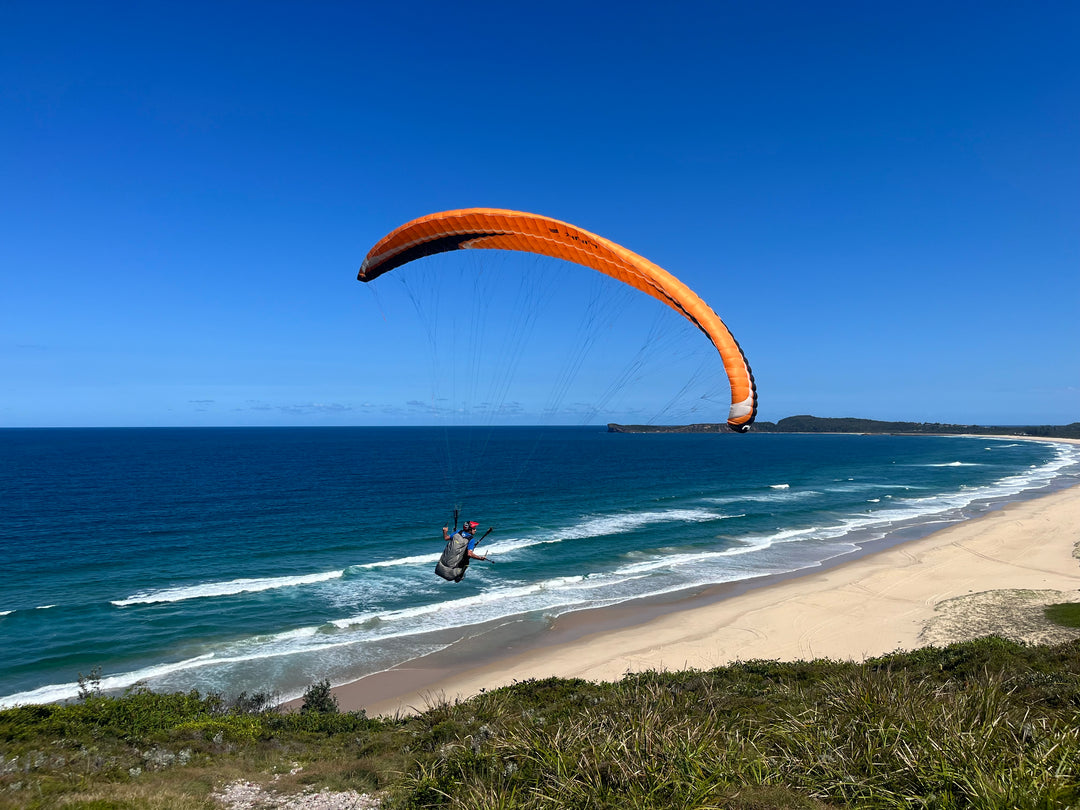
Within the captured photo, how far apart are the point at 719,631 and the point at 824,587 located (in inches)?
301

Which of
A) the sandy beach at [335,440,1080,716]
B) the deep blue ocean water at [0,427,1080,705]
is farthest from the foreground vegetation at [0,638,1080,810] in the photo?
the deep blue ocean water at [0,427,1080,705]

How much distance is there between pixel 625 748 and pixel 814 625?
17.3 metres

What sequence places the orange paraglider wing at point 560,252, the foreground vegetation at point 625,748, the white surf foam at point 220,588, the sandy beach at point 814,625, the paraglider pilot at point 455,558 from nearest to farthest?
the foreground vegetation at point 625,748
the orange paraglider wing at point 560,252
the paraglider pilot at point 455,558
the sandy beach at point 814,625
the white surf foam at point 220,588

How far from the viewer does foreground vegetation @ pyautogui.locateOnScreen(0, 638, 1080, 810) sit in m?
5.05

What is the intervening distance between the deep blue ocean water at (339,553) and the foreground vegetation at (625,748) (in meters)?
7.60

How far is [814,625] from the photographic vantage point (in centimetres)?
1977

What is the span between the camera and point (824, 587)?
24.1 metres

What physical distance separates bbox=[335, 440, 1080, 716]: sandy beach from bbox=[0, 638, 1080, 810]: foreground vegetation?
164 inches

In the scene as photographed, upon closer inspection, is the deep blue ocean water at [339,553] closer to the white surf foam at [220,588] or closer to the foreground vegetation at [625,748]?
the white surf foam at [220,588]

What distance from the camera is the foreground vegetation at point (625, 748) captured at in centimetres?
505

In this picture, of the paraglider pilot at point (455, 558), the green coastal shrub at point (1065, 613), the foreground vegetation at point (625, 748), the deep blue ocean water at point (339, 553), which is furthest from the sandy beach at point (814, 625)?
the foreground vegetation at point (625, 748)

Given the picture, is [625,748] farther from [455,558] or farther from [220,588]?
[220,588]

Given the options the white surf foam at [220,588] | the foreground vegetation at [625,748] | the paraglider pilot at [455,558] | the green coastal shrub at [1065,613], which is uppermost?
the paraglider pilot at [455,558]

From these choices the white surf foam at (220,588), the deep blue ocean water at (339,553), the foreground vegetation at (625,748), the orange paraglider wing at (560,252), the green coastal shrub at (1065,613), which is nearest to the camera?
the foreground vegetation at (625,748)
